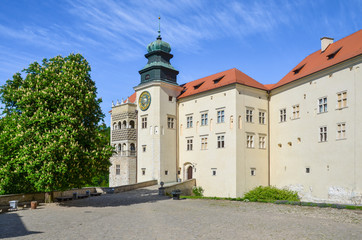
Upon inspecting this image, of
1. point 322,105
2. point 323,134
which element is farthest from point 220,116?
point 323,134

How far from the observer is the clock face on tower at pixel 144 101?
37.2 m

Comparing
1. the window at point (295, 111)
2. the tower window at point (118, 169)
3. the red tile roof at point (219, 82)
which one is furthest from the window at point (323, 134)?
the tower window at point (118, 169)

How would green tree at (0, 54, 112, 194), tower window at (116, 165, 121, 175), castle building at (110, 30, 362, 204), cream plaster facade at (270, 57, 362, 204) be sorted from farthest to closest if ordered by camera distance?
1. tower window at (116, 165, 121, 175)
2. castle building at (110, 30, 362, 204)
3. cream plaster facade at (270, 57, 362, 204)
4. green tree at (0, 54, 112, 194)

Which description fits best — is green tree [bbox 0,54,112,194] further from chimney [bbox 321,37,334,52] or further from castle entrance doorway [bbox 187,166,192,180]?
chimney [bbox 321,37,334,52]

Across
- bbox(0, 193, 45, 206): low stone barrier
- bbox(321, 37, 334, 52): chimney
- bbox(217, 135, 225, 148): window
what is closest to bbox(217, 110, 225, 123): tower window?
bbox(217, 135, 225, 148): window

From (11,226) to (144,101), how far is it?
24607 mm

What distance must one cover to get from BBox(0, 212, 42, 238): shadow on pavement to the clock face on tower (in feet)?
69.4

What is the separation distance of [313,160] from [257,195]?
5529 mm

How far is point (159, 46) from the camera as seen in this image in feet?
126

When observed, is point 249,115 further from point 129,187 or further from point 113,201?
point 113,201

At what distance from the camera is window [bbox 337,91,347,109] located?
983 inches

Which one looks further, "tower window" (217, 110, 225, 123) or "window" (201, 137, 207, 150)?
"window" (201, 137, 207, 150)

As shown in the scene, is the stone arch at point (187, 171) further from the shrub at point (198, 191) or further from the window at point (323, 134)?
the window at point (323, 134)

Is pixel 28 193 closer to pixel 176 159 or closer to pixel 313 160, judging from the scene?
pixel 176 159
